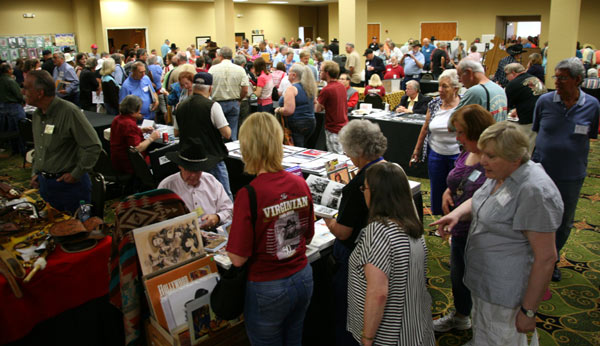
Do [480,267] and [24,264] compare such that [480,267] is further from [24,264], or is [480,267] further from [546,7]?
[546,7]

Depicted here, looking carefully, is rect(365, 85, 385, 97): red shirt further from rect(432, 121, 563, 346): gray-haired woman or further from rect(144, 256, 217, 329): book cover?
rect(144, 256, 217, 329): book cover

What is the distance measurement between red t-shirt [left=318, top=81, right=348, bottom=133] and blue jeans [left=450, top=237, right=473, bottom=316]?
9.52 ft

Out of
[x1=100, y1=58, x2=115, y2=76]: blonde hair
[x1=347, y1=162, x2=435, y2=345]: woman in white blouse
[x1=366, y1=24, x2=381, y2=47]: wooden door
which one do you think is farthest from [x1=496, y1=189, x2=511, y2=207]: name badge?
[x1=366, y1=24, x2=381, y2=47]: wooden door

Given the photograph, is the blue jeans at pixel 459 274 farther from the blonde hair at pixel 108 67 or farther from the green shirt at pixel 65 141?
the blonde hair at pixel 108 67

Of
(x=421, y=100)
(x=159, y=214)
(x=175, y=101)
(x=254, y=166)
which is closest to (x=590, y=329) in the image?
(x=254, y=166)

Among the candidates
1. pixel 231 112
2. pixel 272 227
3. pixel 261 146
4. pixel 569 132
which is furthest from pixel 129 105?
pixel 569 132

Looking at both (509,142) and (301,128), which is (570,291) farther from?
(301,128)

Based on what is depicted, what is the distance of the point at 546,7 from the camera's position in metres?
17.6

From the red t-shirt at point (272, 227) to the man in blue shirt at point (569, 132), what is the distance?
235 centimetres

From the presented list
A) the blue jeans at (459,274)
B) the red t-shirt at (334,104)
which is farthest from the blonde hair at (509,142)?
the red t-shirt at (334,104)

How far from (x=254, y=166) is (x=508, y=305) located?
133 cm

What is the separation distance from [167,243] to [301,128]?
352cm

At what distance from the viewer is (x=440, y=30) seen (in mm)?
20422

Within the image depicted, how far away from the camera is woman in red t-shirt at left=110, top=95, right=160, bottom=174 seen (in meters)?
4.88
